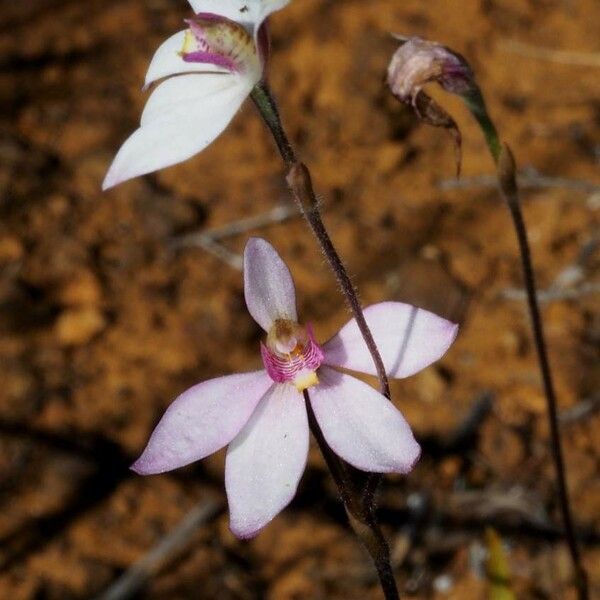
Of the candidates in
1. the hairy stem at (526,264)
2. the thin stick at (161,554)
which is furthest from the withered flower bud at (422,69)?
the thin stick at (161,554)

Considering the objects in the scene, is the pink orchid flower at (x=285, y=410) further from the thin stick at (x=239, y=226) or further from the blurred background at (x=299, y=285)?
the thin stick at (x=239, y=226)

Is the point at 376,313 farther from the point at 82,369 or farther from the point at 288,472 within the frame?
the point at 82,369

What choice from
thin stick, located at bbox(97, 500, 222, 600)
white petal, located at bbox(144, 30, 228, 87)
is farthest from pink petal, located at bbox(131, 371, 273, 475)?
thin stick, located at bbox(97, 500, 222, 600)

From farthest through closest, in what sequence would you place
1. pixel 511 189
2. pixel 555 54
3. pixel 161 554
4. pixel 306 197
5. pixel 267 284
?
pixel 555 54 < pixel 161 554 < pixel 511 189 < pixel 267 284 < pixel 306 197

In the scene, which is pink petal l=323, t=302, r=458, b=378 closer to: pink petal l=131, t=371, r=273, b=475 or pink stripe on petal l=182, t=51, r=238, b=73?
pink petal l=131, t=371, r=273, b=475

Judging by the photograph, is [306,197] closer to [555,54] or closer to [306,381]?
[306,381]

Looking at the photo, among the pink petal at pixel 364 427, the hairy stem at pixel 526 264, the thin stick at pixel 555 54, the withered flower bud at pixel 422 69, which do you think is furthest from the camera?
the thin stick at pixel 555 54

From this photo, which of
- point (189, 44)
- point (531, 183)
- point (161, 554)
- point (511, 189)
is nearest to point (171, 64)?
point (189, 44)
